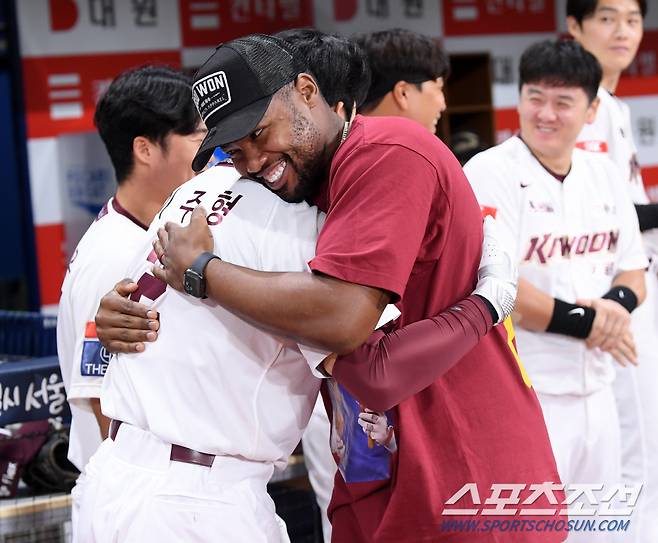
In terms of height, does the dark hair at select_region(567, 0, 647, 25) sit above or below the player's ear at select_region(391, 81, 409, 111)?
above

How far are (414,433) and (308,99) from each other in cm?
60

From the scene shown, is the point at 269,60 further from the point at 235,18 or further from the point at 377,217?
the point at 235,18

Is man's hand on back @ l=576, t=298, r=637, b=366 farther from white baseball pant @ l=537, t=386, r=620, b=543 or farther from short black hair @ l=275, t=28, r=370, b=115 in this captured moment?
short black hair @ l=275, t=28, r=370, b=115

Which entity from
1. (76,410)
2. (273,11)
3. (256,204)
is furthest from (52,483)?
(273,11)

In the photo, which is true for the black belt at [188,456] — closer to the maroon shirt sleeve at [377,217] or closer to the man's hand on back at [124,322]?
the man's hand on back at [124,322]

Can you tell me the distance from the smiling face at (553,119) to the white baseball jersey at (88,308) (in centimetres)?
132

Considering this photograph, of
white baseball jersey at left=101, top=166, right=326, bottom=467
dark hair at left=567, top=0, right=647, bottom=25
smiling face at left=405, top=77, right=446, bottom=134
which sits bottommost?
white baseball jersey at left=101, top=166, right=326, bottom=467

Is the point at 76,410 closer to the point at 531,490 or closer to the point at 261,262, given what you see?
the point at 261,262

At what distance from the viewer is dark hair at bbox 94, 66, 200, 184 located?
2602 mm

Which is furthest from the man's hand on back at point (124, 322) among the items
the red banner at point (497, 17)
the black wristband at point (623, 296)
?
the red banner at point (497, 17)

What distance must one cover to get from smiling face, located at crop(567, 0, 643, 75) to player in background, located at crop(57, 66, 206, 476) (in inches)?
77.2

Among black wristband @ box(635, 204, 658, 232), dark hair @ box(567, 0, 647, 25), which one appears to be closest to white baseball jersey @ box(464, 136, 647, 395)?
black wristband @ box(635, 204, 658, 232)

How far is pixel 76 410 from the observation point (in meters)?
2.48

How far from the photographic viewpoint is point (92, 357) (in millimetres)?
2314
